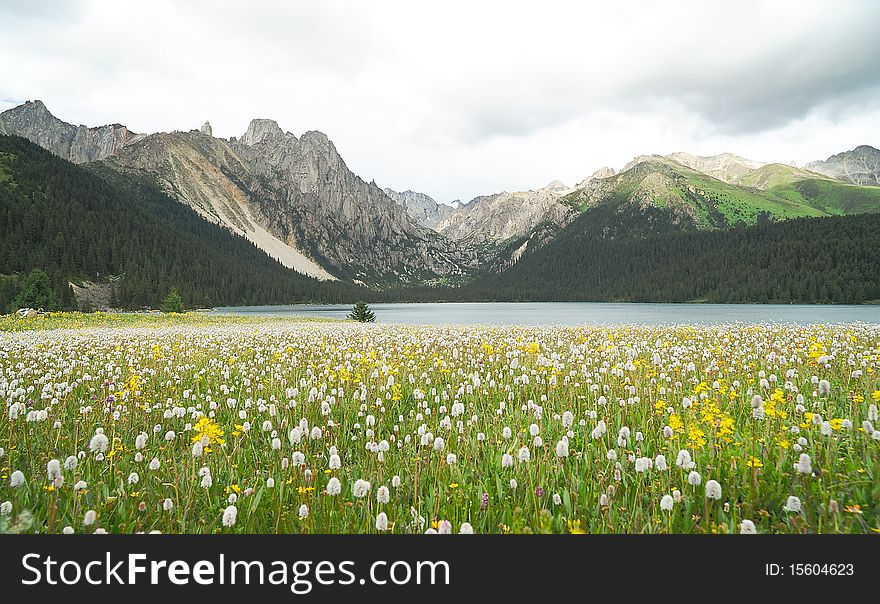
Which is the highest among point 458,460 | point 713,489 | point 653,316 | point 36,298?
point 36,298

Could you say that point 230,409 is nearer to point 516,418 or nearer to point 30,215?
point 516,418

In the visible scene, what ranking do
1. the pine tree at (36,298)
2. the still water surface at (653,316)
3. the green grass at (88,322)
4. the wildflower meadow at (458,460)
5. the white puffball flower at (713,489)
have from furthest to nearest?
the pine tree at (36,298), the still water surface at (653,316), the green grass at (88,322), the wildflower meadow at (458,460), the white puffball flower at (713,489)

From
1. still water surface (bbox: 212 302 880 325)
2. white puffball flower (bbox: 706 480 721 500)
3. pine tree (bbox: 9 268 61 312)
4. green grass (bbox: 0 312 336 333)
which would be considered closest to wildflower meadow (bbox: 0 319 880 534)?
white puffball flower (bbox: 706 480 721 500)

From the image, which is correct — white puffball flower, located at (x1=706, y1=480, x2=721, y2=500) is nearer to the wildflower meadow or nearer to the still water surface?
the wildflower meadow

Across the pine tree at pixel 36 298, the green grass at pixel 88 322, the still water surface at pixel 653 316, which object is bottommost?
the still water surface at pixel 653 316

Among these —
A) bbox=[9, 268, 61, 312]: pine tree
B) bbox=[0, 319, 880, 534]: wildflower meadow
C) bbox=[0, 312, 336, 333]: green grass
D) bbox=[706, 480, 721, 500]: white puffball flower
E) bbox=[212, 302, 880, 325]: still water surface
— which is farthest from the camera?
bbox=[9, 268, 61, 312]: pine tree

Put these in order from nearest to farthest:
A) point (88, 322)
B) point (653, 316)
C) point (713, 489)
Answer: point (713, 489) < point (88, 322) < point (653, 316)

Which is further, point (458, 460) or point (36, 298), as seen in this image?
point (36, 298)

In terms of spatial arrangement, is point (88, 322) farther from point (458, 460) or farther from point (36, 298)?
point (458, 460)

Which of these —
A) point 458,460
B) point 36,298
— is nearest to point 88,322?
point 36,298

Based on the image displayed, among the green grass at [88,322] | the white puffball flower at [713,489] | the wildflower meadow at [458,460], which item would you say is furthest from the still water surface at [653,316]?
the white puffball flower at [713,489]

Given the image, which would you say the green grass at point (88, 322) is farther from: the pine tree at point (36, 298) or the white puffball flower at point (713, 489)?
the white puffball flower at point (713, 489)
